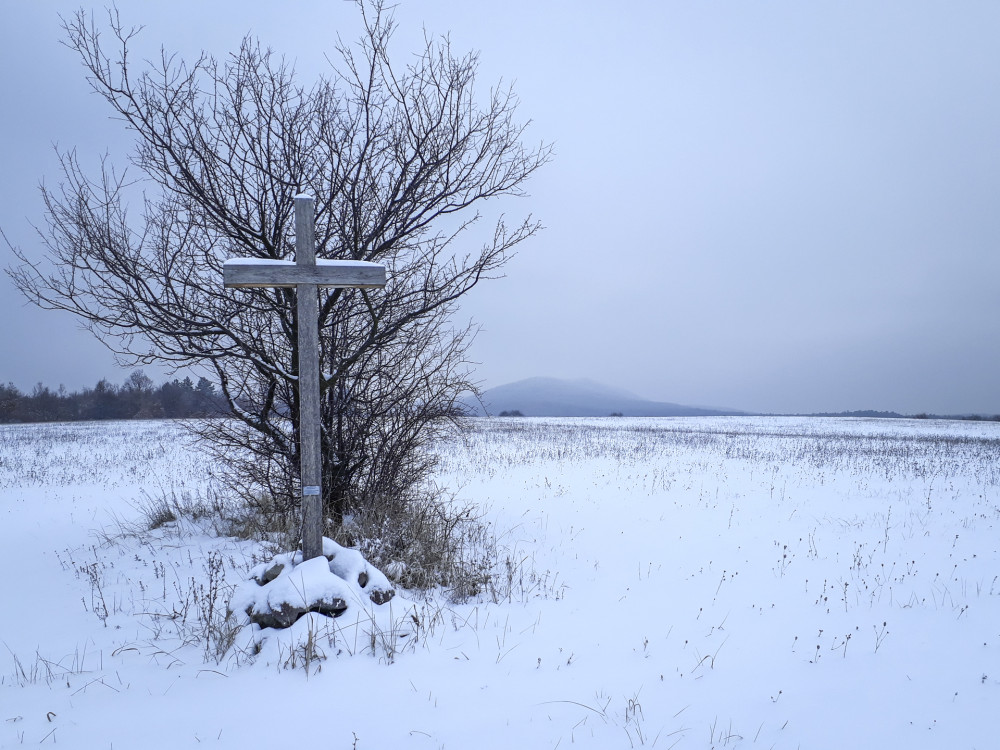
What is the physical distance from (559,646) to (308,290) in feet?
12.0

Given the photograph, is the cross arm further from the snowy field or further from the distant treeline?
the distant treeline

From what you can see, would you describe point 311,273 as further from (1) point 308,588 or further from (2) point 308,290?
(1) point 308,588

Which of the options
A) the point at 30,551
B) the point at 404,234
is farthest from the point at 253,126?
the point at 30,551

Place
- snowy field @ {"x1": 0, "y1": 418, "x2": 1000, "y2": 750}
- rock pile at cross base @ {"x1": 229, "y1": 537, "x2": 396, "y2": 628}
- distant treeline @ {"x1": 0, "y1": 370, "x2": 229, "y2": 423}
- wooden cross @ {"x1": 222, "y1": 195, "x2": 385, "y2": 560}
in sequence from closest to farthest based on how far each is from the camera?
snowy field @ {"x1": 0, "y1": 418, "x2": 1000, "y2": 750} < rock pile at cross base @ {"x1": 229, "y1": 537, "x2": 396, "y2": 628} < wooden cross @ {"x1": 222, "y1": 195, "x2": 385, "y2": 560} < distant treeline @ {"x1": 0, "y1": 370, "x2": 229, "y2": 423}

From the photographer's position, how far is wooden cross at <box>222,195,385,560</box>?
4195 mm

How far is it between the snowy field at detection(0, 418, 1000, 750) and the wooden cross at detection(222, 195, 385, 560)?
0.97 m

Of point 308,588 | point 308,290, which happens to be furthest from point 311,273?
point 308,588


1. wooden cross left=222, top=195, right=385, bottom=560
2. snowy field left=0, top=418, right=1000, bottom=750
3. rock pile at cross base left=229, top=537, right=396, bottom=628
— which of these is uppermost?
wooden cross left=222, top=195, right=385, bottom=560

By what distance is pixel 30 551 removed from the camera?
20.1ft

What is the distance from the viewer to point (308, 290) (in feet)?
14.5

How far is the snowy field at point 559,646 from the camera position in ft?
9.69

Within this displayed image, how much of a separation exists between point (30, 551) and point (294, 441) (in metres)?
3.47

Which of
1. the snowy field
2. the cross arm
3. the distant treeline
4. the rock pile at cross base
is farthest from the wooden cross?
the distant treeline

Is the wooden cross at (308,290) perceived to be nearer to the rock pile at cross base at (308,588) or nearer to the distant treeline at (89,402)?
the rock pile at cross base at (308,588)
